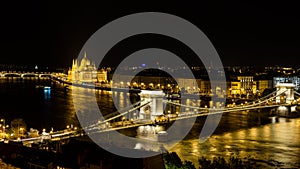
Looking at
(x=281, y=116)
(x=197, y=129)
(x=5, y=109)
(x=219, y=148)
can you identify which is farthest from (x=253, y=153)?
(x=5, y=109)

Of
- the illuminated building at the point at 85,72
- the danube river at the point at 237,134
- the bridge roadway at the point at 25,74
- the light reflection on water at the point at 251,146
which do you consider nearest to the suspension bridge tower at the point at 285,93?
the danube river at the point at 237,134

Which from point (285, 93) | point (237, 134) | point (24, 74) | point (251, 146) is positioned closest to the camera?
point (251, 146)

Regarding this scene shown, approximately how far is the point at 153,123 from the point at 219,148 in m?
2.20

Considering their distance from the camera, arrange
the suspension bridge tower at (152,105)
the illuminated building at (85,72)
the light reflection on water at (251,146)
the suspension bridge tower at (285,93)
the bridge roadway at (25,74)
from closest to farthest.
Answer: the light reflection on water at (251,146) → the suspension bridge tower at (152,105) → the suspension bridge tower at (285,93) → the illuminated building at (85,72) → the bridge roadway at (25,74)

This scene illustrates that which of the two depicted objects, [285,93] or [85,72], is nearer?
[285,93]

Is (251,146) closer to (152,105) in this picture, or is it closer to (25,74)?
(152,105)

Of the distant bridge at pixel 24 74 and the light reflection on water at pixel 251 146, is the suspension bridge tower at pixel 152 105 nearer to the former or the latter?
the light reflection on water at pixel 251 146

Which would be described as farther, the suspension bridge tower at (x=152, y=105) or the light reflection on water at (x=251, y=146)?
the suspension bridge tower at (x=152, y=105)

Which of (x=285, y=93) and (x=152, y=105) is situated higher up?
(x=285, y=93)

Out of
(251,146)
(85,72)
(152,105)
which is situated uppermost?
(85,72)

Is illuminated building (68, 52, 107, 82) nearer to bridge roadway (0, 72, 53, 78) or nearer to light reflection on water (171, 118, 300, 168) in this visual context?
bridge roadway (0, 72, 53, 78)

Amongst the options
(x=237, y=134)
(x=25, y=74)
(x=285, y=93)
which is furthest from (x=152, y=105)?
(x=25, y=74)

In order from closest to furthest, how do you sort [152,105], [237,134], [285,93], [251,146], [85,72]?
[251,146]
[237,134]
[152,105]
[285,93]
[85,72]

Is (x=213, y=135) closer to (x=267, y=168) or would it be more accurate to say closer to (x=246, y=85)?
(x=267, y=168)
